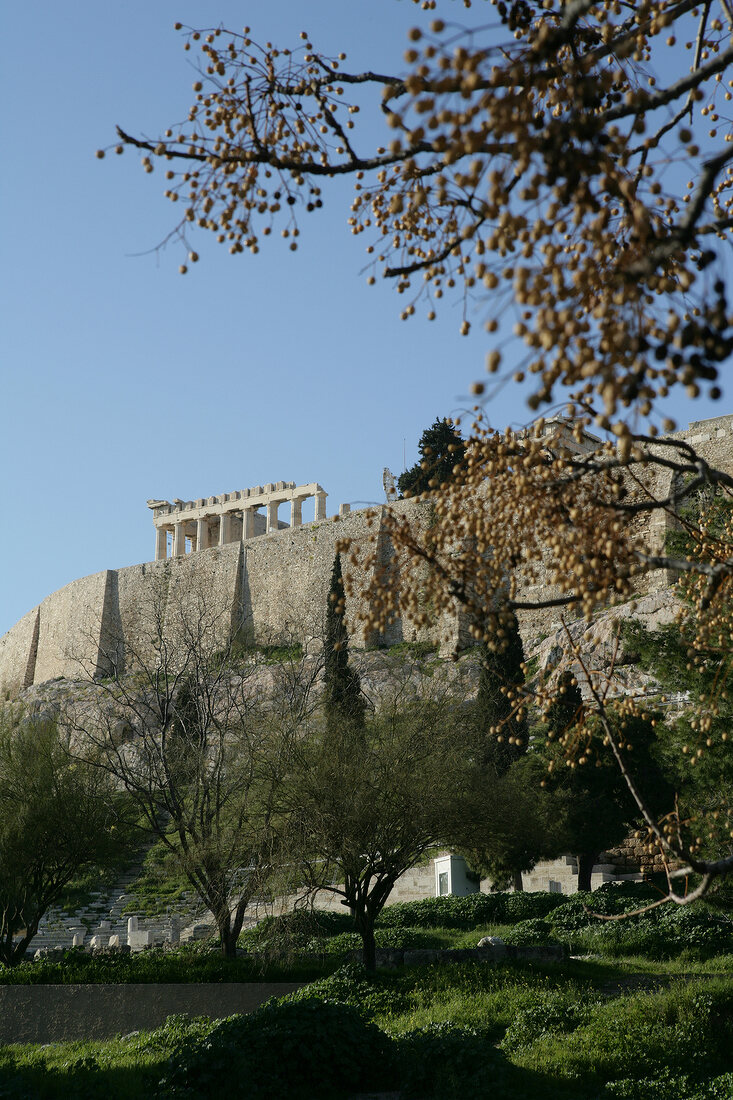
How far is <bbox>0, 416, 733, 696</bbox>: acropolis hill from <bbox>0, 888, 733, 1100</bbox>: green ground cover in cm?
2758

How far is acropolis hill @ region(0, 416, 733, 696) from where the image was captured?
159 ft

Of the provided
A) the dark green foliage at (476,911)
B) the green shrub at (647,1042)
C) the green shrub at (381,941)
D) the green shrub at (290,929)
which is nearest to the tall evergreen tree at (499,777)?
the dark green foliage at (476,911)

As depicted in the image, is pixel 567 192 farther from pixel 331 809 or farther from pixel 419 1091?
pixel 331 809

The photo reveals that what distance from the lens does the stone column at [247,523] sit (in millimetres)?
59125

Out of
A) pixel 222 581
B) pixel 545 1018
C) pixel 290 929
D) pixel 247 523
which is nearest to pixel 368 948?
pixel 290 929

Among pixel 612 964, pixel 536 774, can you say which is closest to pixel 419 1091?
pixel 612 964

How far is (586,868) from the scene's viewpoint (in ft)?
72.1

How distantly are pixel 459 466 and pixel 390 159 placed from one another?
5.60 ft

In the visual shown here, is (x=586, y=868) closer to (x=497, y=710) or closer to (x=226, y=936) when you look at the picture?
(x=497, y=710)

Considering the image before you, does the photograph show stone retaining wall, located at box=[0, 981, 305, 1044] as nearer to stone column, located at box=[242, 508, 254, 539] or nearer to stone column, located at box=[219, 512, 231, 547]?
stone column, located at box=[242, 508, 254, 539]

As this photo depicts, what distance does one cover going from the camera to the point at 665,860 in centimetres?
512

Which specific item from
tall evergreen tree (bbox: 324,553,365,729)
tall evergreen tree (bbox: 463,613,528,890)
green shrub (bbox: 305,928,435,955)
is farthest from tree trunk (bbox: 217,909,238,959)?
tall evergreen tree (bbox: 463,613,528,890)

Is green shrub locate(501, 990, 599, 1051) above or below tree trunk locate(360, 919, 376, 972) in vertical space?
below

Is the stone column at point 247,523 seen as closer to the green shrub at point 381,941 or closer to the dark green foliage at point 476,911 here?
the dark green foliage at point 476,911
